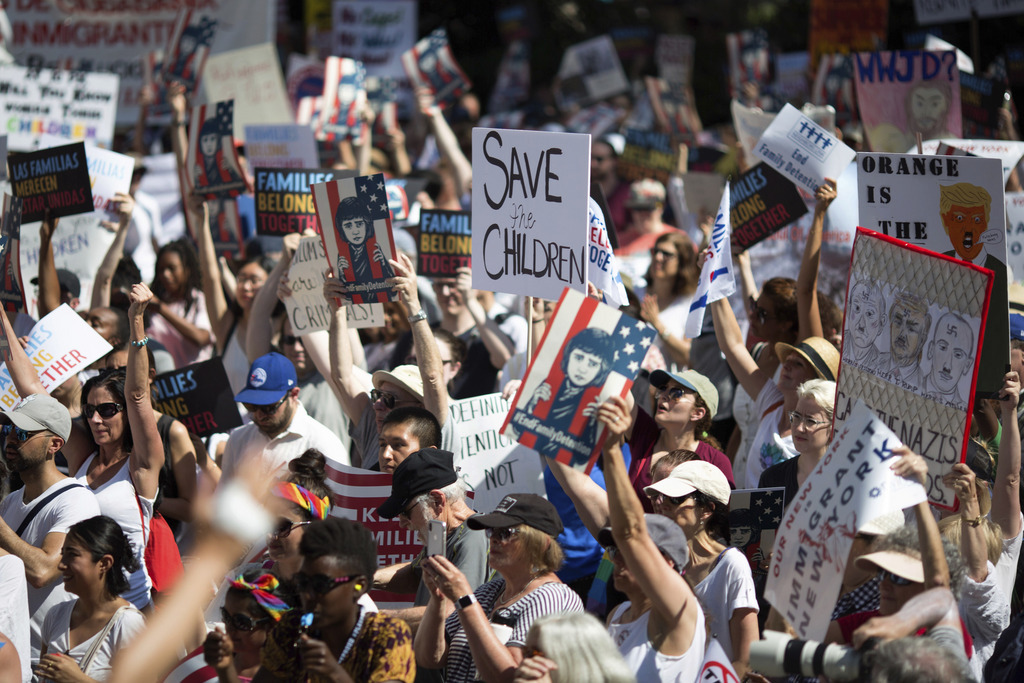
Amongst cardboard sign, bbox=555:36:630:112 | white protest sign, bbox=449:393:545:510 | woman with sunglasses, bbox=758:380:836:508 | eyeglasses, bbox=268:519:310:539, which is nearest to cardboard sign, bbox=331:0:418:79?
cardboard sign, bbox=555:36:630:112

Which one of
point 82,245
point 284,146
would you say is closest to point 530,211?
point 82,245

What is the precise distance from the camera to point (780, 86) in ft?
45.7

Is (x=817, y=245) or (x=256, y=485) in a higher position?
(x=817, y=245)

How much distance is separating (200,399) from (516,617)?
2743 mm

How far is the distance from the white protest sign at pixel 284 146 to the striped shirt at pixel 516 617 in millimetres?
6142

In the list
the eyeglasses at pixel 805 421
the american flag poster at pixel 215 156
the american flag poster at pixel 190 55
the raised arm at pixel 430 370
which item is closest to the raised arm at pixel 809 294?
the eyeglasses at pixel 805 421

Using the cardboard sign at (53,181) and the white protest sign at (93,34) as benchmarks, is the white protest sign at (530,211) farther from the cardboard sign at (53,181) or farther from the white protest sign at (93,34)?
the white protest sign at (93,34)

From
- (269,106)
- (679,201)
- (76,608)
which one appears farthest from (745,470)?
(269,106)

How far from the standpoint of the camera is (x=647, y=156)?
10766 millimetres

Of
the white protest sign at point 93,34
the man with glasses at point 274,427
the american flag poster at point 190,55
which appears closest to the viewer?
the man with glasses at point 274,427

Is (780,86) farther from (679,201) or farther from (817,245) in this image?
(817,245)

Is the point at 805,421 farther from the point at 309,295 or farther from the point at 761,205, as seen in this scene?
the point at 309,295

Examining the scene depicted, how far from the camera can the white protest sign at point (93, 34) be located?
1340cm

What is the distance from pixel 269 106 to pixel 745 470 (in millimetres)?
7204
